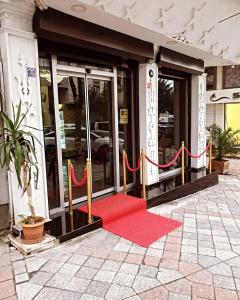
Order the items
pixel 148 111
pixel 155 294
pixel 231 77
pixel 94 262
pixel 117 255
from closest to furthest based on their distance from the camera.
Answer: pixel 155 294 → pixel 94 262 → pixel 117 255 → pixel 148 111 → pixel 231 77

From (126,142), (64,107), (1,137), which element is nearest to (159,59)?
(126,142)

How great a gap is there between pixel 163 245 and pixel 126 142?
2.55 meters

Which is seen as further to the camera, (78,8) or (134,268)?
(78,8)

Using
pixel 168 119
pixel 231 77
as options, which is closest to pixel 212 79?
pixel 231 77

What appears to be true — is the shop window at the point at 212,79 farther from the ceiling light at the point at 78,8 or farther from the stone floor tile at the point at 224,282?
the stone floor tile at the point at 224,282

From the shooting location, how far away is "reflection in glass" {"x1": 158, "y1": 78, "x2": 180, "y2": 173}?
6.19 metres

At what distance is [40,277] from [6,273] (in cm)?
39

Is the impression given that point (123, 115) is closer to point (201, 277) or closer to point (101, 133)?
point (101, 133)

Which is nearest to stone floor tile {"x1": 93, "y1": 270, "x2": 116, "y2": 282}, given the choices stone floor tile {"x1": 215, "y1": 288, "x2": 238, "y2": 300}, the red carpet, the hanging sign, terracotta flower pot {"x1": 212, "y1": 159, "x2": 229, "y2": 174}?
the red carpet

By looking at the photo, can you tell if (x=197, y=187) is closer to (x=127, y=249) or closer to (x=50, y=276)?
(x=127, y=249)

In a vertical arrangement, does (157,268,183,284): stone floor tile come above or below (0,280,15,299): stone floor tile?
below

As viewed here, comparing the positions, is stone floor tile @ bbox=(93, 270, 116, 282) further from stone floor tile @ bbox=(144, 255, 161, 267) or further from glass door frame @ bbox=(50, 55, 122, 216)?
glass door frame @ bbox=(50, 55, 122, 216)

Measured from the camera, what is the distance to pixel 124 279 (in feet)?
8.46

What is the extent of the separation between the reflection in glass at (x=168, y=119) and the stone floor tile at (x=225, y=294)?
3.90 metres
